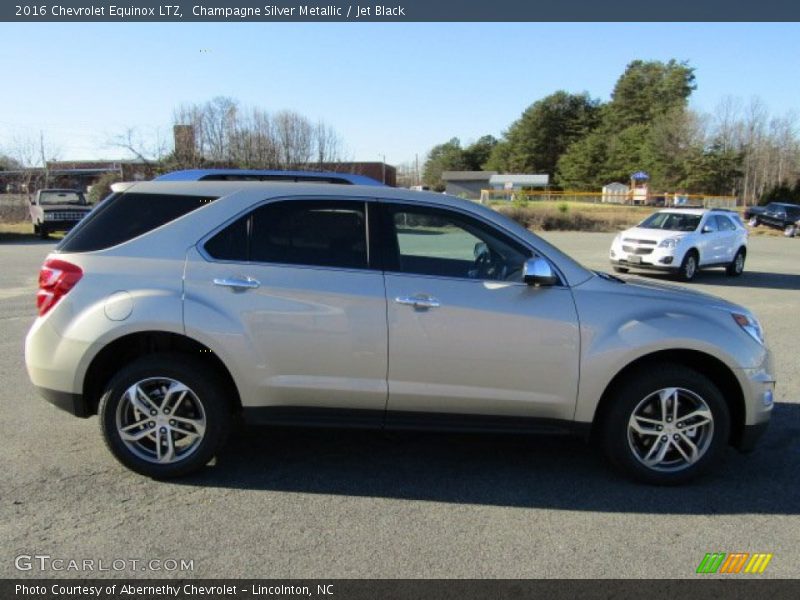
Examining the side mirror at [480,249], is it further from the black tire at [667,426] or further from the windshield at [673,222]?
the windshield at [673,222]

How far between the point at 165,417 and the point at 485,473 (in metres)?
2.06

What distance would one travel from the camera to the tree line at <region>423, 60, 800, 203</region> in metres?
72.1

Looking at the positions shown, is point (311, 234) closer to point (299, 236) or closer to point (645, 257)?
point (299, 236)

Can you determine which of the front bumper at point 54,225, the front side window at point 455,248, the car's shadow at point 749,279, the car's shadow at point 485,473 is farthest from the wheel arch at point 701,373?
the front bumper at point 54,225

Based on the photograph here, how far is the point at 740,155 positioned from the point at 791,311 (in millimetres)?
69851

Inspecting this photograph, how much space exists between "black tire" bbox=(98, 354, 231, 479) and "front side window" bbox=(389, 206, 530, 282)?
4.56ft

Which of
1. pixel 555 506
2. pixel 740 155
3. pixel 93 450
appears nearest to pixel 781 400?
pixel 555 506

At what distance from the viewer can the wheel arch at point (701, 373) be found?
3.98 m

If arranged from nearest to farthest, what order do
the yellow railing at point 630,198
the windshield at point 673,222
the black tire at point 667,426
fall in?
the black tire at point 667,426, the windshield at point 673,222, the yellow railing at point 630,198

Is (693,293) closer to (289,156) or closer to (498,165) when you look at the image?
(289,156)

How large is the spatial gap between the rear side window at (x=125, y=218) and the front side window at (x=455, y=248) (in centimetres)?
124

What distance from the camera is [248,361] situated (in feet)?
12.5
